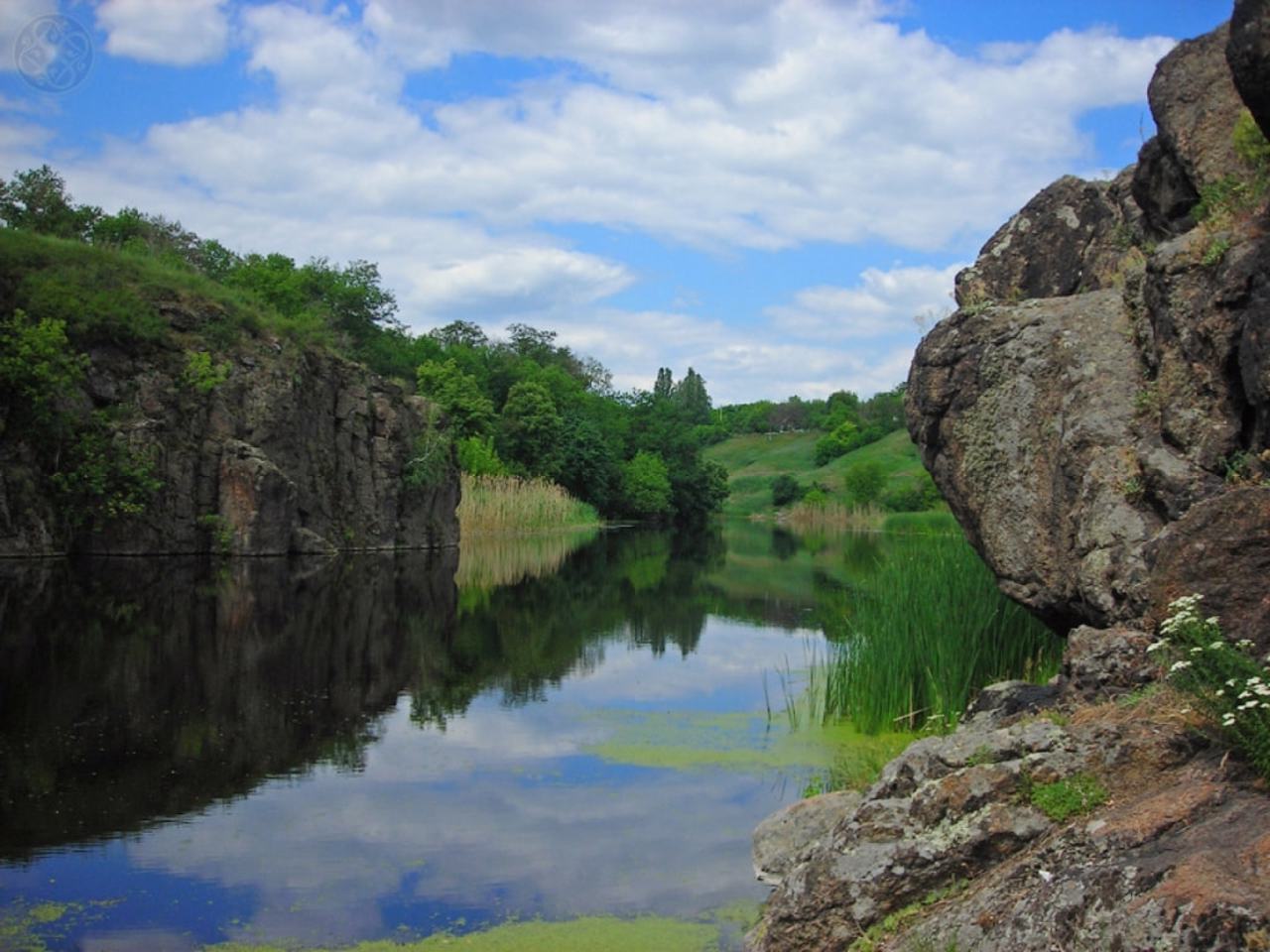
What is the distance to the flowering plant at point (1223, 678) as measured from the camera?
5.42m

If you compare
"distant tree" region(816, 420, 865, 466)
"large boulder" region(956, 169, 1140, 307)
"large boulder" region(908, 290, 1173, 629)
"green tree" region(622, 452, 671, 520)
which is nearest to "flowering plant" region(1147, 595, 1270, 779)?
"large boulder" region(908, 290, 1173, 629)

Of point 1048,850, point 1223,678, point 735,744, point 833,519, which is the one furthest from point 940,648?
point 833,519

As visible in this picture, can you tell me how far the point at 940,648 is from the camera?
42.1ft

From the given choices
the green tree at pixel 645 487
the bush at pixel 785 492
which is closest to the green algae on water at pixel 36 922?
the green tree at pixel 645 487

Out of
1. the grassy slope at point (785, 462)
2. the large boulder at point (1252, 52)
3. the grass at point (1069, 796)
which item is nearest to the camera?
the grass at point (1069, 796)

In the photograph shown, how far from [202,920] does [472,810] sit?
10.8 feet

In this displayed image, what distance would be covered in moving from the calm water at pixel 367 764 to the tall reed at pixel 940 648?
108cm

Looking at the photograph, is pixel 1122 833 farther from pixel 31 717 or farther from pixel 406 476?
pixel 406 476

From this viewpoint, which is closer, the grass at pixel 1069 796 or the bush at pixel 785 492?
the grass at pixel 1069 796

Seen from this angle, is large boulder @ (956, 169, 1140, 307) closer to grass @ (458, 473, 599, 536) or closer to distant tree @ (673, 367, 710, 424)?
grass @ (458, 473, 599, 536)

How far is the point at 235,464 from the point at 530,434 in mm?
40783

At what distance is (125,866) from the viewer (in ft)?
29.6

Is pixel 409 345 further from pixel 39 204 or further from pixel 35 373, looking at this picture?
pixel 35 373

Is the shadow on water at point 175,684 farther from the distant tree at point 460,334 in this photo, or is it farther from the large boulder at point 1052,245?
the distant tree at point 460,334
